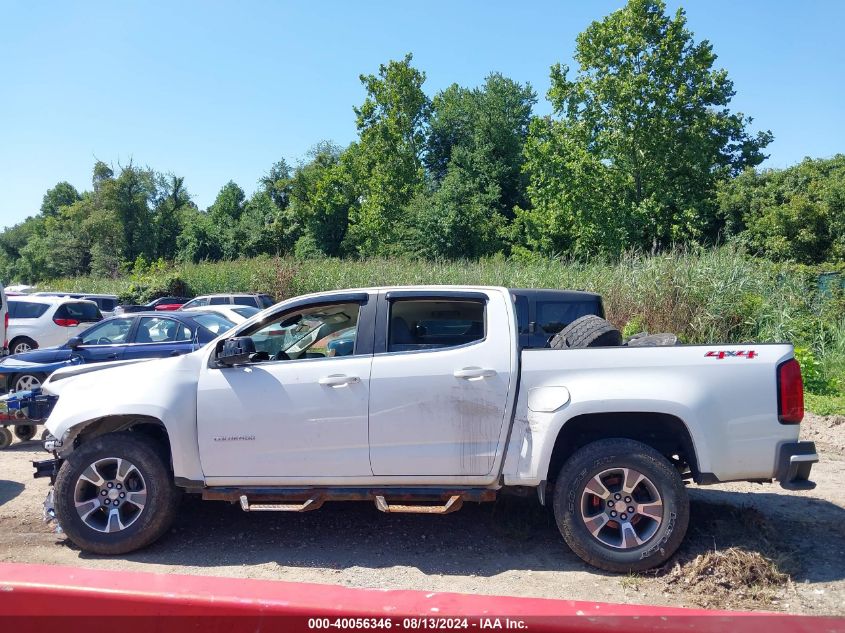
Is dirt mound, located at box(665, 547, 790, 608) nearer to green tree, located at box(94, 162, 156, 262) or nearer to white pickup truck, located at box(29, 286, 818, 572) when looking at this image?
white pickup truck, located at box(29, 286, 818, 572)

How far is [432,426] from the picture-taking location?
15.8ft

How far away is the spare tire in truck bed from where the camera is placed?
5441 mm

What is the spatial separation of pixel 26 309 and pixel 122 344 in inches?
323

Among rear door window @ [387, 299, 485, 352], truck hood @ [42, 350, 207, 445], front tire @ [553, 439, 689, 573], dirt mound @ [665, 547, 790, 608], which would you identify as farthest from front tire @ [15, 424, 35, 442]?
dirt mound @ [665, 547, 790, 608]

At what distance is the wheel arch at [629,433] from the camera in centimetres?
479

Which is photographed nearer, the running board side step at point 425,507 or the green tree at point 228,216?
the running board side step at point 425,507

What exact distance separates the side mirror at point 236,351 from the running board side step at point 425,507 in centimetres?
139

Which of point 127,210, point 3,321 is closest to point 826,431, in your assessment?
point 3,321

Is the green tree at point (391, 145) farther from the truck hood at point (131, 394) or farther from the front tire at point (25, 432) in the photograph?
the truck hood at point (131, 394)

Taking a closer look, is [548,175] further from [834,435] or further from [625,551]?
[625,551]

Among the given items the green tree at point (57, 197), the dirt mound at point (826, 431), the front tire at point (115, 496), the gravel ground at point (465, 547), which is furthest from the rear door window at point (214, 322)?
the green tree at point (57, 197)

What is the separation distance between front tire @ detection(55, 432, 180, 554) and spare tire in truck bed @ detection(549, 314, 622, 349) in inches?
123

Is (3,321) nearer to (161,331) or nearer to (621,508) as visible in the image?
(161,331)

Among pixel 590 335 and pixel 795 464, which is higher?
pixel 590 335
